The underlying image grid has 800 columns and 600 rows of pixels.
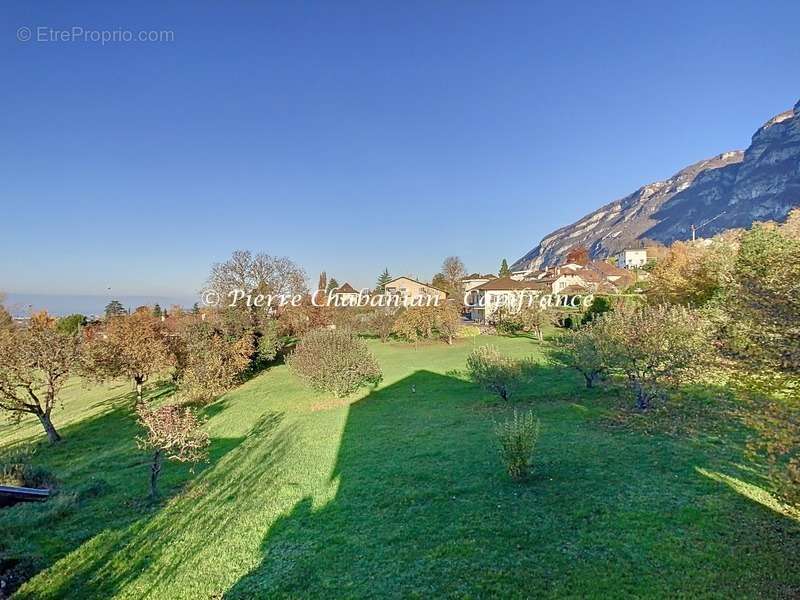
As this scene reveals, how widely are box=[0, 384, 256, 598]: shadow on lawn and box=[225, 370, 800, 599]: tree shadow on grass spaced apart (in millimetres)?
3325

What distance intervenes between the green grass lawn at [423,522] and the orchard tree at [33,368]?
498 centimetres

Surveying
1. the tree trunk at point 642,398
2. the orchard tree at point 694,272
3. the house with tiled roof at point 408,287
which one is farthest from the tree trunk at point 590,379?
the house with tiled roof at point 408,287

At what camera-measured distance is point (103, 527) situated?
294 inches

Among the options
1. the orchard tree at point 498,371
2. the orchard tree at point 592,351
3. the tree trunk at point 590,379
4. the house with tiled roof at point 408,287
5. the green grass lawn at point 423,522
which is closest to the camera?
the green grass lawn at point 423,522

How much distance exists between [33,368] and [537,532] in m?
19.6

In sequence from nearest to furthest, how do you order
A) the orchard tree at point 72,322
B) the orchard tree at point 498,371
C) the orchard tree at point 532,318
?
the orchard tree at point 498,371, the orchard tree at point 532,318, the orchard tree at point 72,322

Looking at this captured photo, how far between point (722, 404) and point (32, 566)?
53.5 feet

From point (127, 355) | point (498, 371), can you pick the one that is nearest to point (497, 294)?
point (498, 371)

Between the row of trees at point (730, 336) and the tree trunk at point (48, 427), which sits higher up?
the row of trees at point (730, 336)

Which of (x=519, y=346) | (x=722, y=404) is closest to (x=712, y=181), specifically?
(x=519, y=346)

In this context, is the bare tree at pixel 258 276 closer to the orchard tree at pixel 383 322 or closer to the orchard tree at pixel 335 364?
the orchard tree at pixel 383 322

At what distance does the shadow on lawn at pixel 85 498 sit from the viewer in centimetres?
674

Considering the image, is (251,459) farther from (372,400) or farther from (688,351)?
(688,351)

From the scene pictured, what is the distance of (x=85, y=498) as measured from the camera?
29.7 feet
